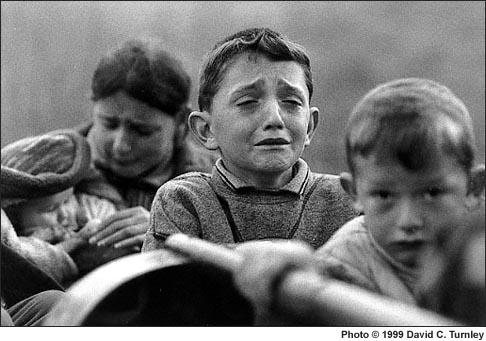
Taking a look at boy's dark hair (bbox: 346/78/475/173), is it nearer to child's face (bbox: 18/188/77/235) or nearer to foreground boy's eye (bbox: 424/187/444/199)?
foreground boy's eye (bbox: 424/187/444/199)

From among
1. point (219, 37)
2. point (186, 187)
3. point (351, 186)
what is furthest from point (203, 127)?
point (219, 37)

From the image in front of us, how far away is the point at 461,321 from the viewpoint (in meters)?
0.44

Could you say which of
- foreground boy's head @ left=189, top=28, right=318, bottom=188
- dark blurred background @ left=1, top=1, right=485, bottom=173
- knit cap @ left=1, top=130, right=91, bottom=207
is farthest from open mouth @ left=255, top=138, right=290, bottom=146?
knit cap @ left=1, top=130, right=91, bottom=207

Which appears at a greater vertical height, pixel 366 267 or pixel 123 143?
pixel 366 267

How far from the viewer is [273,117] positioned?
0.73 m

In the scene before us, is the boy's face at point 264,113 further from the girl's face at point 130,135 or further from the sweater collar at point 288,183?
the girl's face at point 130,135

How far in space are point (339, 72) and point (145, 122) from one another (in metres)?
0.28

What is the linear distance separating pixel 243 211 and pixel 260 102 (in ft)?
0.31

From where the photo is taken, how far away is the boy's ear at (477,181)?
1.71 feet

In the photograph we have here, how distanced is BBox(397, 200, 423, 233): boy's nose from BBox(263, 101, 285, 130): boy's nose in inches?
9.7

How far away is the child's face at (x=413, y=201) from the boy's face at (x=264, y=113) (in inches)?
8.9

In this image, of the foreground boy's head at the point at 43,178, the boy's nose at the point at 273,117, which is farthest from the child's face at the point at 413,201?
the foreground boy's head at the point at 43,178

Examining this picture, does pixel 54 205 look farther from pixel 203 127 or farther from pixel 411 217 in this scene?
pixel 411 217

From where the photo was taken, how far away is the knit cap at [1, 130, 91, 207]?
1.21 meters
